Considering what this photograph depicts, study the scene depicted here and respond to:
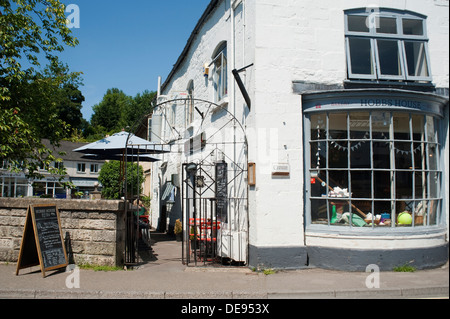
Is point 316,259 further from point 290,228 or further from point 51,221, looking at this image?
point 51,221

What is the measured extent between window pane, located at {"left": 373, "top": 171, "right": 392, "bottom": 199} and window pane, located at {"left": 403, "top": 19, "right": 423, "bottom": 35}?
126 inches

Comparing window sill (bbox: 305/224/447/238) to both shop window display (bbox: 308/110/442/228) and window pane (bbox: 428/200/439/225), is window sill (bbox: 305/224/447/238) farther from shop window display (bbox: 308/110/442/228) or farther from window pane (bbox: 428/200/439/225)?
window pane (bbox: 428/200/439/225)

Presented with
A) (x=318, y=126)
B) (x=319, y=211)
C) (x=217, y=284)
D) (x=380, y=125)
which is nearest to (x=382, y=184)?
(x=380, y=125)

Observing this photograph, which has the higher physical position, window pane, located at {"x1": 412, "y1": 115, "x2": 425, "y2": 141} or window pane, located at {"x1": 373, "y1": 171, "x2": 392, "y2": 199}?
window pane, located at {"x1": 412, "y1": 115, "x2": 425, "y2": 141}

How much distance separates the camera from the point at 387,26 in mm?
8344

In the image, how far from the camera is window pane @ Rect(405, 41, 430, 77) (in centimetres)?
844

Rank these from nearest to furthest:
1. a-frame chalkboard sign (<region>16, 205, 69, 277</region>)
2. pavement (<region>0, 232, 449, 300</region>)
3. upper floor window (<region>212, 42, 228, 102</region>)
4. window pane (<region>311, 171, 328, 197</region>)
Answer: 1. pavement (<region>0, 232, 449, 300</region>)
2. a-frame chalkboard sign (<region>16, 205, 69, 277</region>)
3. window pane (<region>311, 171, 328, 197</region>)
4. upper floor window (<region>212, 42, 228, 102</region>)

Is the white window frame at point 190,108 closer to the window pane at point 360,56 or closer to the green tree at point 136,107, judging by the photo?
the window pane at point 360,56

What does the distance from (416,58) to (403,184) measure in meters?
2.81

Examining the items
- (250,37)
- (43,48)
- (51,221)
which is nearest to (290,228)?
(250,37)

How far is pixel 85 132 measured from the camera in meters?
59.8

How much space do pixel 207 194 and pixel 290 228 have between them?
14.6ft

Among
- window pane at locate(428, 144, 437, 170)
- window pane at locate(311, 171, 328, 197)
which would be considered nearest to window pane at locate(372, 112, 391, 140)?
window pane at locate(428, 144, 437, 170)
